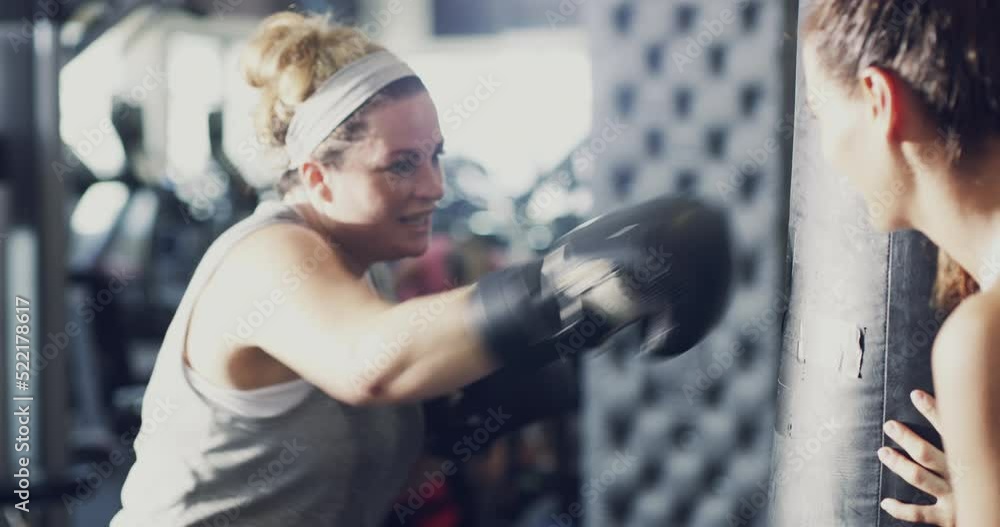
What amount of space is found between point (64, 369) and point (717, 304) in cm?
117

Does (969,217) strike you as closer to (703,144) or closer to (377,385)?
(703,144)

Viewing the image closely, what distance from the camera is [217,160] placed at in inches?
63.0

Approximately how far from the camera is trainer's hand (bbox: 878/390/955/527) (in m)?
1.47

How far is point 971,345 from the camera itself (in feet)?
4.33

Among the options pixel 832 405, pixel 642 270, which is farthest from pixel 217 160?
pixel 832 405

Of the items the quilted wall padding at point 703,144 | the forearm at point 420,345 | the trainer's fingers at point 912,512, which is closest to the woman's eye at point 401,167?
the forearm at point 420,345

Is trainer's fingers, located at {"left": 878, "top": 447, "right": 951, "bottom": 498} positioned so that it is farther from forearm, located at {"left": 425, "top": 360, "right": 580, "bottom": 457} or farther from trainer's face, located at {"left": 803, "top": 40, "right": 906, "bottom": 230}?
forearm, located at {"left": 425, "top": 360, "right": 580, "bottom": 457}

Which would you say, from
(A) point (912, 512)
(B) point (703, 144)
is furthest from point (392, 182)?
(A) point (912, 512)

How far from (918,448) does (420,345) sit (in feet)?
2.44

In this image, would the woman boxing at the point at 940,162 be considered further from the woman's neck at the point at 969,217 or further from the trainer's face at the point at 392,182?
the trainer's face at the point at 392,182

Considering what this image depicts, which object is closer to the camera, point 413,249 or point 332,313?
point 332,313

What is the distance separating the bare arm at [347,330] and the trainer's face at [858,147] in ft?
1.93

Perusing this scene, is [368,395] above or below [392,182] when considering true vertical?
below

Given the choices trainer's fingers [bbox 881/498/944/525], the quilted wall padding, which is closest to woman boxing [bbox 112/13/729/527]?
the quilted wall padding
